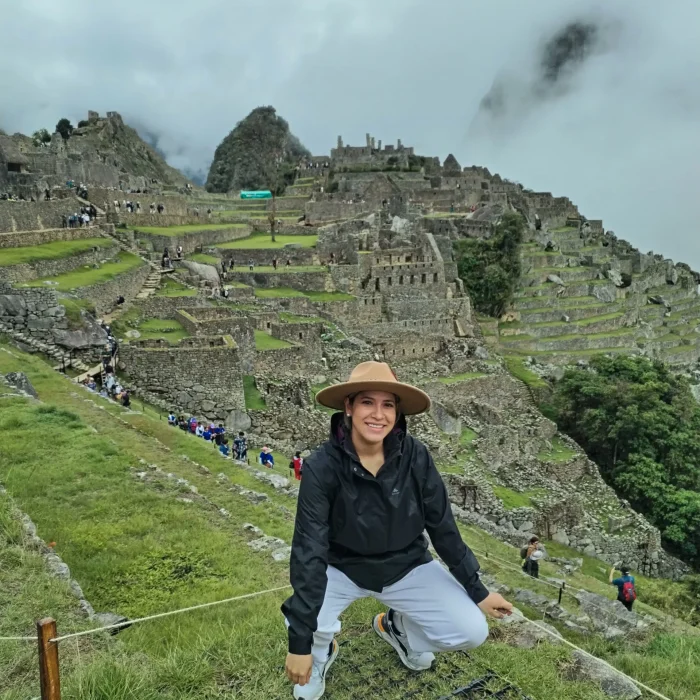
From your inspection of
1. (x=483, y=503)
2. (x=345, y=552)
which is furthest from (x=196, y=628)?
(x=483, y=503)

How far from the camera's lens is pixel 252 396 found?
1716 centimetres

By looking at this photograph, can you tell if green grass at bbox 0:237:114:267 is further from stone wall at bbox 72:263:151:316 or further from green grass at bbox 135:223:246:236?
green grass at bbox 135:223:246:236

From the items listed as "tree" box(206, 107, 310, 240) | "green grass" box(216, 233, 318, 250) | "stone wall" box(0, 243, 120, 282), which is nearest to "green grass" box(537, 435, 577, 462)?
"stone wall" box(0, 243, 120, 282)

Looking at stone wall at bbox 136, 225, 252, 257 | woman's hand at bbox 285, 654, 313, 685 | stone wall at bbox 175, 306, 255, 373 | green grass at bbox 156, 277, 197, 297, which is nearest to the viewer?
woman's hand at bbox 285, 654, 313, 685

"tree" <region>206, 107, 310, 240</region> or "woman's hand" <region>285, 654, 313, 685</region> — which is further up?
"tree" <region>206, 107, 310, 240</region>

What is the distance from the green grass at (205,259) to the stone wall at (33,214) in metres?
5.43

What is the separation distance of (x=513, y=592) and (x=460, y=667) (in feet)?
10.6

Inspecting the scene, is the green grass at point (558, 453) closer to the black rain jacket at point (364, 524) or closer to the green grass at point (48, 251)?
the green grass at point (48, 251)

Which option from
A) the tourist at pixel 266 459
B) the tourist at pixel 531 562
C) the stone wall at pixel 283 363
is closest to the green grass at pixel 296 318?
the stone wall at pixel 283 363

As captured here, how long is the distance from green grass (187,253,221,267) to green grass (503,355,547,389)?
1471 cm

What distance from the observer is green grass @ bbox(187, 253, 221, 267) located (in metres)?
28.7

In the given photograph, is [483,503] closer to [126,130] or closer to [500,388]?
[500,388]

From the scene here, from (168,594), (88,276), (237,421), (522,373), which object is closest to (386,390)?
(168,594)

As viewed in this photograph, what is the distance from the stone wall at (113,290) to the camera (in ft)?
59.9
